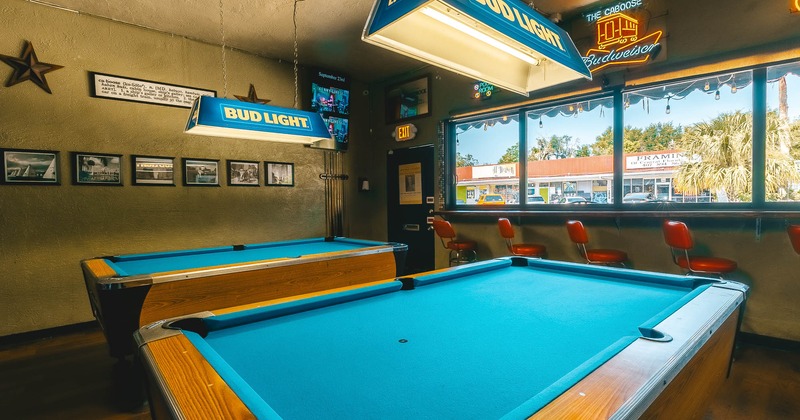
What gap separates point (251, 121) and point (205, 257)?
1136 millimetres

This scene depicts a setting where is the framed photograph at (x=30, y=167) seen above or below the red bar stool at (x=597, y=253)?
above

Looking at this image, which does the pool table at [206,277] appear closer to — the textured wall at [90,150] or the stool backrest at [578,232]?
the textured wall at [90,150]

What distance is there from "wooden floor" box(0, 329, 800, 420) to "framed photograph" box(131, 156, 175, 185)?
178 centimetres

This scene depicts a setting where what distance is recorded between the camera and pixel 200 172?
458cm

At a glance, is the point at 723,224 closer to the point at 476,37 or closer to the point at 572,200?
the point at 572,200

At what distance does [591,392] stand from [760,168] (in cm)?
381

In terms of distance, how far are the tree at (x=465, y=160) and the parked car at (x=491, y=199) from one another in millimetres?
523

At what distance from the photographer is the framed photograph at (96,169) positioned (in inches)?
149

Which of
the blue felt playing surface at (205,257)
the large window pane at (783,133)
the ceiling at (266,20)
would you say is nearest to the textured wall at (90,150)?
the ceiling at (266,20)

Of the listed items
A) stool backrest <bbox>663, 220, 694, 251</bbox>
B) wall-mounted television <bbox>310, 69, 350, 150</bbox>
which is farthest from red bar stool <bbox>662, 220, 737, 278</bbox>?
wall-mounted television <bbox>310, 69, 350, 150</bbox>

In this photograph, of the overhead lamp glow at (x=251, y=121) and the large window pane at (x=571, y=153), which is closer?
the overhead lamp glow at (x=251, y=121)

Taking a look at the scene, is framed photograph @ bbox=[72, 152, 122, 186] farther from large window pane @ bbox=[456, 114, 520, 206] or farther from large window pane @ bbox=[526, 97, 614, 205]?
large window pane @ bbox=[526, 97, 614, 205]

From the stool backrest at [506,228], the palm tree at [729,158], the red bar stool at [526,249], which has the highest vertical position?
the palm tree at [729,158]

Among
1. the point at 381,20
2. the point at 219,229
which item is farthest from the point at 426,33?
the point at 219,229
